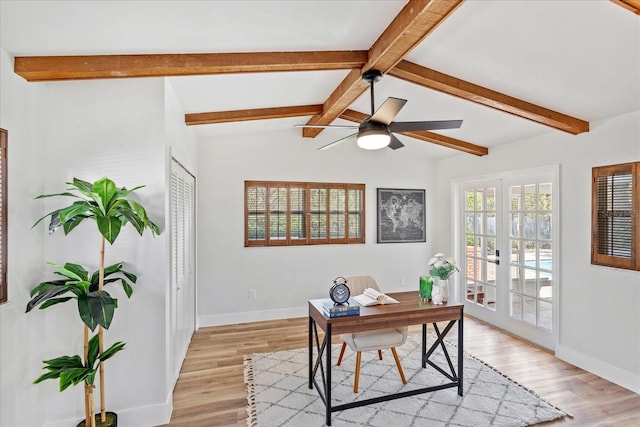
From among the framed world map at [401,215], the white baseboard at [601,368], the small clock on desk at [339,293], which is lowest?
the white baseboard at [601,368]

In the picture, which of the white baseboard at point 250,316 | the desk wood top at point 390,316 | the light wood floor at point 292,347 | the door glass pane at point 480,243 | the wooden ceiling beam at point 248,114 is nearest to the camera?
the desk wood top at point 390,316

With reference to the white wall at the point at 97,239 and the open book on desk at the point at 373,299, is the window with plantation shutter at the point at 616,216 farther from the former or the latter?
the white wall at the point at 97,239

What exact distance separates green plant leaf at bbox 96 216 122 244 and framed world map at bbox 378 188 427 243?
382 cm

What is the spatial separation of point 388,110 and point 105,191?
1.82 m

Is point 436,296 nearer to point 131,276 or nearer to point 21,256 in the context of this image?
point 131,276

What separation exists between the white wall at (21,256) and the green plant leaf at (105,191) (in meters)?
0.50

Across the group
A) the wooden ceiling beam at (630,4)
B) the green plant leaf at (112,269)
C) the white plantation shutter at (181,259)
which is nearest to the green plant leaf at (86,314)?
the green plant leaf at (112,269)

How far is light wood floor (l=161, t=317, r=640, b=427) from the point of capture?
2.40m

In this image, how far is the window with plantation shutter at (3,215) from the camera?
179 cm

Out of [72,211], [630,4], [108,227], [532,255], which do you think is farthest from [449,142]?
[72,211]

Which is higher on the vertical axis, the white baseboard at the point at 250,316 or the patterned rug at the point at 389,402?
the white baseboard at the point at 250,316

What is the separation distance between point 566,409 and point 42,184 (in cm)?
415

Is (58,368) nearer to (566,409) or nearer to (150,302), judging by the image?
(150,302)

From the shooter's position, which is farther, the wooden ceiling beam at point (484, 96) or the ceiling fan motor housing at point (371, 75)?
the wooden ceiling beam at point (484, 96)
